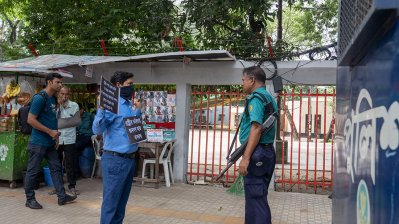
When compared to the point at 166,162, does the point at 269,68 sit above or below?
above

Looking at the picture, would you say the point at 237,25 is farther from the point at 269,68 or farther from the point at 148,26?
the point at 269,68

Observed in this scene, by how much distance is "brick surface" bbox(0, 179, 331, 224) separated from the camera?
5.20 m

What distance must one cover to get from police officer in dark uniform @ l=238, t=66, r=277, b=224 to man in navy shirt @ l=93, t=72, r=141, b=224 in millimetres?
1110

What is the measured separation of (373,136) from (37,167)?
4904mm

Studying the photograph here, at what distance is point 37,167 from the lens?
17.5 ft

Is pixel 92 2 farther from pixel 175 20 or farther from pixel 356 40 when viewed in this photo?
pixel 356 40

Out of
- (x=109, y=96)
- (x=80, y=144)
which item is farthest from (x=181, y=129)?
(x=109, y=96)

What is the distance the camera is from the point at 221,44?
9.28 m

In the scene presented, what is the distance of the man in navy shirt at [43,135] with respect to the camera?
17.3 ft

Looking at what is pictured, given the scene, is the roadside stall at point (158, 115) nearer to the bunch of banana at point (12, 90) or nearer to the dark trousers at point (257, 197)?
the bunch of banana at point (12, 90)

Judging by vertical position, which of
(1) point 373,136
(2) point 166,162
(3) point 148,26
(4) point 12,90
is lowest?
(2) point 166,162

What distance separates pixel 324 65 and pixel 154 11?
4.24 metres

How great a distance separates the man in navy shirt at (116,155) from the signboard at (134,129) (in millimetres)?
44

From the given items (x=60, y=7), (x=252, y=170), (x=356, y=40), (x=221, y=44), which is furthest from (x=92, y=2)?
(x=356, y=40)
